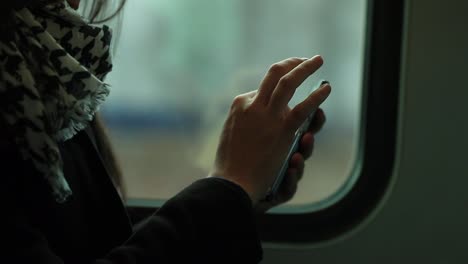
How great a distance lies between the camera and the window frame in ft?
3.74

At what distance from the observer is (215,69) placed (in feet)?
4.01

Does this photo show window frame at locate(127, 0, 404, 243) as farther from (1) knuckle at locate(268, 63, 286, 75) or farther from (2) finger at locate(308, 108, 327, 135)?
(1) knuckle at locate(268, 63, 286, 75)

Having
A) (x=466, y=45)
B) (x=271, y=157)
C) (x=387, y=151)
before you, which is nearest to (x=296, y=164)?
(x=271, y=157)

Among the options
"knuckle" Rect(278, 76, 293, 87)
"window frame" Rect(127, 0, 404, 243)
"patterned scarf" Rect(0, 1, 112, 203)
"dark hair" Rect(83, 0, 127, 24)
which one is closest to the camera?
"patterned scarf" Rect(0, 1, 112, 203)

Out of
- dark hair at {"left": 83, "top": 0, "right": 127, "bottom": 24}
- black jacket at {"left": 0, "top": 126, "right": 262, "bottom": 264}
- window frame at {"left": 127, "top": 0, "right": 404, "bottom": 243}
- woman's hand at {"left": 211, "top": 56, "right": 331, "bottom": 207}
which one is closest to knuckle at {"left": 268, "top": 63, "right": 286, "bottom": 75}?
woman's hand at {"left": 211, "top": 56, "right": 331, "bottom": 207}

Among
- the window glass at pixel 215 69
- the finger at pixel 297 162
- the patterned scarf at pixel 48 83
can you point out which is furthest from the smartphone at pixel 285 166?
the window glass at pixel 215 69

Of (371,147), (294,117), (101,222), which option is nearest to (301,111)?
(294,117)

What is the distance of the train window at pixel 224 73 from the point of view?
1.19 meters

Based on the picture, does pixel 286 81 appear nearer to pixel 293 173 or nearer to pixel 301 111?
pixel 301 111

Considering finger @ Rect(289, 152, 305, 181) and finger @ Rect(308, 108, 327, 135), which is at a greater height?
finger @ Rect(308, 108, 327, 135)

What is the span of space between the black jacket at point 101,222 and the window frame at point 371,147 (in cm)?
48

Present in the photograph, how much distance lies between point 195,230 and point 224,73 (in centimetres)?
62

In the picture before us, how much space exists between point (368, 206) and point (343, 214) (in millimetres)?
53

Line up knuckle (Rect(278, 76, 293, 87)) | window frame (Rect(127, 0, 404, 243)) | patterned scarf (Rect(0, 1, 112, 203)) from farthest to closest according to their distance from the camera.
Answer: window frame (Rect(127, 0, 404, 243)), knuckle (Rect(278, 76, 293, 87)), patterned scarf (Rect(0, 1, 112, 203))
